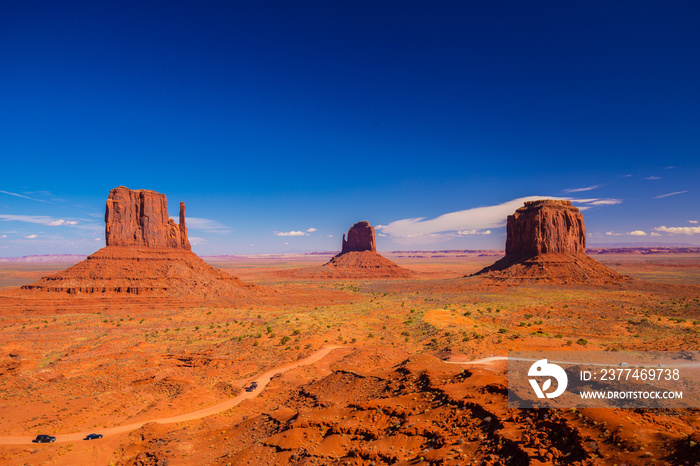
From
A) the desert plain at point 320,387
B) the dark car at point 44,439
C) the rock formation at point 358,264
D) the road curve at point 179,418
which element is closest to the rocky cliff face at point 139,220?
the desert plain at point 320,387

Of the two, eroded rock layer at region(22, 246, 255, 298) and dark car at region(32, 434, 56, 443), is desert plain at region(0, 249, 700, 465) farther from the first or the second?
eroded rock layer at region(22, 246, 255, 298)

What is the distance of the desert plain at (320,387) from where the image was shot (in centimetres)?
925

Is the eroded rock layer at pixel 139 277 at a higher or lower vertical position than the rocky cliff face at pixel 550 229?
lower

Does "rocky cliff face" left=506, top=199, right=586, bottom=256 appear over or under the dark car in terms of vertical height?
over

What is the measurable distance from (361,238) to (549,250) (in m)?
84.2

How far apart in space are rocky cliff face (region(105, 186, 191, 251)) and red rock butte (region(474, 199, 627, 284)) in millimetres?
74953

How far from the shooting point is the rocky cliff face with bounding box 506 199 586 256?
287 ft

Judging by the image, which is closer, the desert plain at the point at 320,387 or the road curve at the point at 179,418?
the desert plain at the point at 320,387

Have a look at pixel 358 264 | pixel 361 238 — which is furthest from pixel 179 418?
→ pixel 361 238

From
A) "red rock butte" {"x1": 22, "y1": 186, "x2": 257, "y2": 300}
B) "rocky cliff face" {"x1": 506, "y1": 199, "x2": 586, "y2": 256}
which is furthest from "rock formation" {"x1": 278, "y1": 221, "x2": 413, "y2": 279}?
"red rock butte" {"x1": 22, "y1": 186, "x2": 257, "y2": 300}

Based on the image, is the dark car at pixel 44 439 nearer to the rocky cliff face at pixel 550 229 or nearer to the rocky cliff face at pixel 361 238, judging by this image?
the rocky cliff face at pixel 550 229

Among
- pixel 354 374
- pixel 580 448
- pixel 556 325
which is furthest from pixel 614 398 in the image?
pixel 556 325

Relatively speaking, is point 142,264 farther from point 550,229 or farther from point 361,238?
point 361,238

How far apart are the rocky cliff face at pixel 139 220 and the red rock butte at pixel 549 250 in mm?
74953
